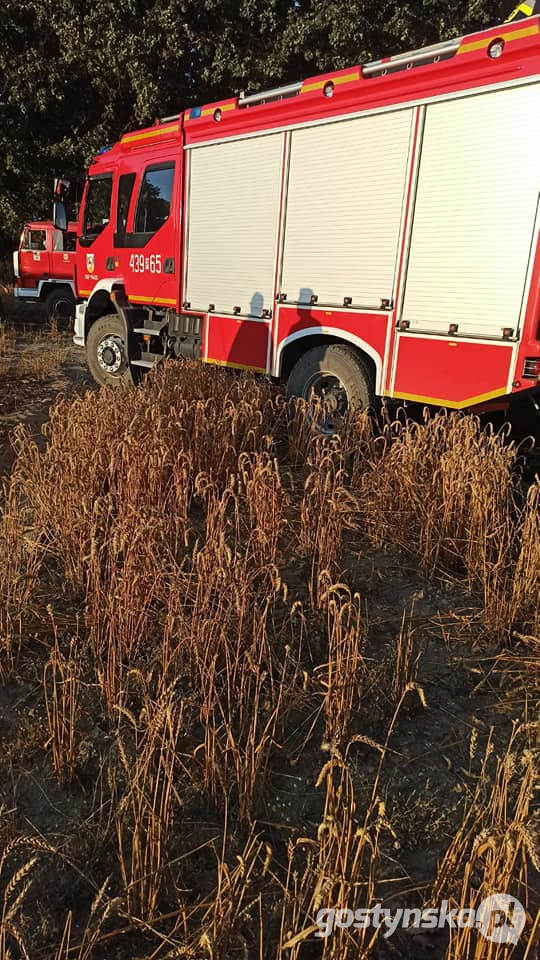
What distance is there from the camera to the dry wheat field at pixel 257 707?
1.67 metres

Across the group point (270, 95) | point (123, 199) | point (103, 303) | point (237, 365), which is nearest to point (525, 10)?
point (270, 95)

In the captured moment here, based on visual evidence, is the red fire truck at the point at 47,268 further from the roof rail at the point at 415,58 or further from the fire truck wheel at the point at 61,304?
the roof rail at the point at 415,58

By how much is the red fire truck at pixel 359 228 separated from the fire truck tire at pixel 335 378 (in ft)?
0.05

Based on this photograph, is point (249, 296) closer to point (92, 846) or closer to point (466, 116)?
point (466, 116)

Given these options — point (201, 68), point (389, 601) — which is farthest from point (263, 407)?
point (201, 68)

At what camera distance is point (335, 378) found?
6055 millimetres

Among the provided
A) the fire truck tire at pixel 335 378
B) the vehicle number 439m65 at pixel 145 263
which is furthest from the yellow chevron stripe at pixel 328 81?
the vehicle number 439m65 at pixel 145 263

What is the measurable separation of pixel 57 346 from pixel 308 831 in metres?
11.1

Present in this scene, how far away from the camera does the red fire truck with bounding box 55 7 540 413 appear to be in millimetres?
4582

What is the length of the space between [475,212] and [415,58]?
135 cm

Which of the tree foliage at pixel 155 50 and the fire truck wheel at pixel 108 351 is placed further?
the tree foliage at pixel 155 50

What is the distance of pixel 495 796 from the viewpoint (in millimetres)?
1797

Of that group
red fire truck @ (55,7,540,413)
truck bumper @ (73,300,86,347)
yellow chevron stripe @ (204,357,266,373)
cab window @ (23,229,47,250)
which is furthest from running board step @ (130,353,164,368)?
cab window @ (23,229,47,250)

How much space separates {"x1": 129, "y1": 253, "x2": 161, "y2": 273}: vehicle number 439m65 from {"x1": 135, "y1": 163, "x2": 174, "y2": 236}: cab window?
0.27 m
